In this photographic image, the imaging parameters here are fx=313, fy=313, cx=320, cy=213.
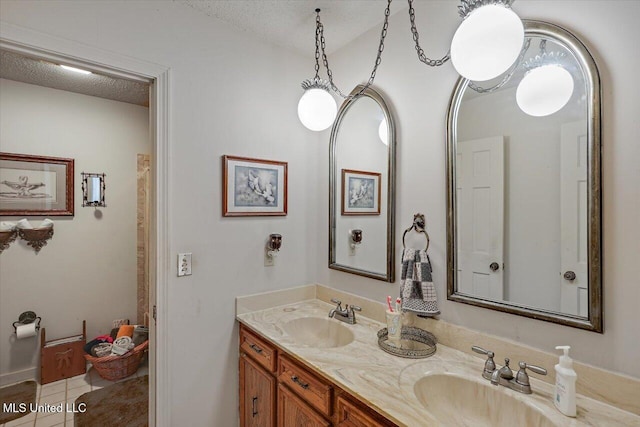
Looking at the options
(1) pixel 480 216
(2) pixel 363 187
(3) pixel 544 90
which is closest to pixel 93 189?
(2) pixel 363 187

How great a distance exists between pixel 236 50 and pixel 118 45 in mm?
606

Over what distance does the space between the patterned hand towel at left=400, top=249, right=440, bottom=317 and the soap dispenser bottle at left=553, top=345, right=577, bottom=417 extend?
0.51m

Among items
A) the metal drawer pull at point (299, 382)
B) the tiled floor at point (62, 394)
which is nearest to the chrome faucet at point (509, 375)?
the metal drawer pull at point (299, 382)

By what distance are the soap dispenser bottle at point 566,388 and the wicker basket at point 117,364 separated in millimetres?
2914

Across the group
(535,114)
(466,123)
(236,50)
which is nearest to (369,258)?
(466,123)

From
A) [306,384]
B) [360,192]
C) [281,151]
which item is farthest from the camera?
[281,151]

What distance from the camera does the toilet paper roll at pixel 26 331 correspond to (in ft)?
7.97

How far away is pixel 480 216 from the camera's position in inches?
52.6

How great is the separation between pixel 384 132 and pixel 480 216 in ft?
2.22

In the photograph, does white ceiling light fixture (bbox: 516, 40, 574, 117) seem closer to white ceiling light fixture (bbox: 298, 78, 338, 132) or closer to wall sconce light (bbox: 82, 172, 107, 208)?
white ceiling light fixture (bbox: 298, 78, 338, 132)

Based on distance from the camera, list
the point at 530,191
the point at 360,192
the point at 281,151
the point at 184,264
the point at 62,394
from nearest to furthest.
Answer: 1. the point at 530,191
2. the point at 184,264
3. the point at 360,192
4. the point at 281,151
5. the point at 62,394

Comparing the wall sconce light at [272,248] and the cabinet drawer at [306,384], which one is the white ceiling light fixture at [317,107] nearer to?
the wall sconce light at [272,248]

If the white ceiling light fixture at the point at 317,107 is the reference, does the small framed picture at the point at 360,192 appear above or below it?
below

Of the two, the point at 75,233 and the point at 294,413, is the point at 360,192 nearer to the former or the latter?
the point at 294,413
